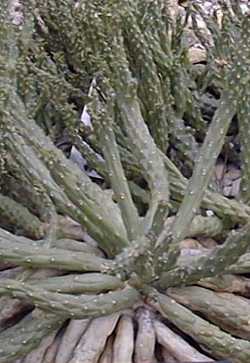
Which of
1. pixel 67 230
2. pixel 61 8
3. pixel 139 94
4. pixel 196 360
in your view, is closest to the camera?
pixel 196 360

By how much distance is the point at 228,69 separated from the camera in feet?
6.36

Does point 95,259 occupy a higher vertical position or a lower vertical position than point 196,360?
higher

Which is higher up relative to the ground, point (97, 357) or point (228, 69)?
point (228, 69)

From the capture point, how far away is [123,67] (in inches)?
76.2

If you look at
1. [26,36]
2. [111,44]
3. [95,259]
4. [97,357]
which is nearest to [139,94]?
[111,44]

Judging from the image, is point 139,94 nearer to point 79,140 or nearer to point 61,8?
point 79,140

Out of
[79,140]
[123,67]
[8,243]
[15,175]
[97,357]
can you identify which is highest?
[123,67]

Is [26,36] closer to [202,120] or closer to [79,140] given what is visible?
[79,140]

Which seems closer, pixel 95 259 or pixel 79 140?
pixel 95 259

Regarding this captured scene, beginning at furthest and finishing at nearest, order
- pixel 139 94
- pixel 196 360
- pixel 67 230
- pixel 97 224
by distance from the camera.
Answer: pixel 139 94, pixel 67 230, pixel 97 224, pixel 196 360

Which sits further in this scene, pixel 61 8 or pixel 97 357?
pixel 61 8

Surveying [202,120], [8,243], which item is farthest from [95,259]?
[202,120]

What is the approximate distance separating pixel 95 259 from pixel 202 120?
2.14ft

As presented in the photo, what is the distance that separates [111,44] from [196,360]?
2.75 feet
